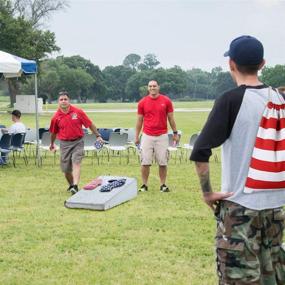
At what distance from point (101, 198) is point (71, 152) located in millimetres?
1379

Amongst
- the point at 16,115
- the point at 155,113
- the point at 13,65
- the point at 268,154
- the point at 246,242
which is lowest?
the point at 16,115

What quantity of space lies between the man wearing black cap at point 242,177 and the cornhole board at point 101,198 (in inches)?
188

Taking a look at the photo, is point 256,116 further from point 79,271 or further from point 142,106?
point 142,106

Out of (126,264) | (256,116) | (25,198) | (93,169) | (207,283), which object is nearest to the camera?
(256,116)

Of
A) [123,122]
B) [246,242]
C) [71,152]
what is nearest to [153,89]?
[71,152]

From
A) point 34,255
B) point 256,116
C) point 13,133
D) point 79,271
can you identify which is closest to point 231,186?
point 256,116

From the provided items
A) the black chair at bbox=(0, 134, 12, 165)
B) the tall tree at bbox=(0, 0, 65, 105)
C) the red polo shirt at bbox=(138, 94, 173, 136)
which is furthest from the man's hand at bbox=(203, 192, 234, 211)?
the tall tree at bbox=(0, 0, 65, 105)

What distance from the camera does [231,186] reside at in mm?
3031

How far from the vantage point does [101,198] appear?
7910 millimetres

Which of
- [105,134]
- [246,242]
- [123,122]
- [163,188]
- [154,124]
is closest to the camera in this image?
[246,242]

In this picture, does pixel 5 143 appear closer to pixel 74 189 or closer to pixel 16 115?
pixel 16 115

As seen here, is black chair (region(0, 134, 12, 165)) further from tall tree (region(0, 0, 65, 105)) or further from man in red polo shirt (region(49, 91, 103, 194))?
tall tree (region(0, 0, 65, 105))

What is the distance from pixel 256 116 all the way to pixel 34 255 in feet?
10.9

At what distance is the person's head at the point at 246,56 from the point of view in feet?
9.80
